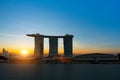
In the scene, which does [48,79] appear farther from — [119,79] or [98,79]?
[119,79]

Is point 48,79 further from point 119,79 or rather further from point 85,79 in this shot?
point 119,79

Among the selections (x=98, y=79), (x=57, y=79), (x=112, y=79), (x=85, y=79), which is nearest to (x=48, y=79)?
(x=57, y=79)

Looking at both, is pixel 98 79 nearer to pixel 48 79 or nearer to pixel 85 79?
pixel 85 79

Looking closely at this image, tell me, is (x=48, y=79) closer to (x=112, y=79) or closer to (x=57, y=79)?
(x=57, y=79)

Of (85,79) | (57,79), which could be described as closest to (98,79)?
(85,79)

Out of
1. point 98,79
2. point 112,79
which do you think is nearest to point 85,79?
point 98,79

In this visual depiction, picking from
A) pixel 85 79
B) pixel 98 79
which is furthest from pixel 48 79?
pixel 98 79
